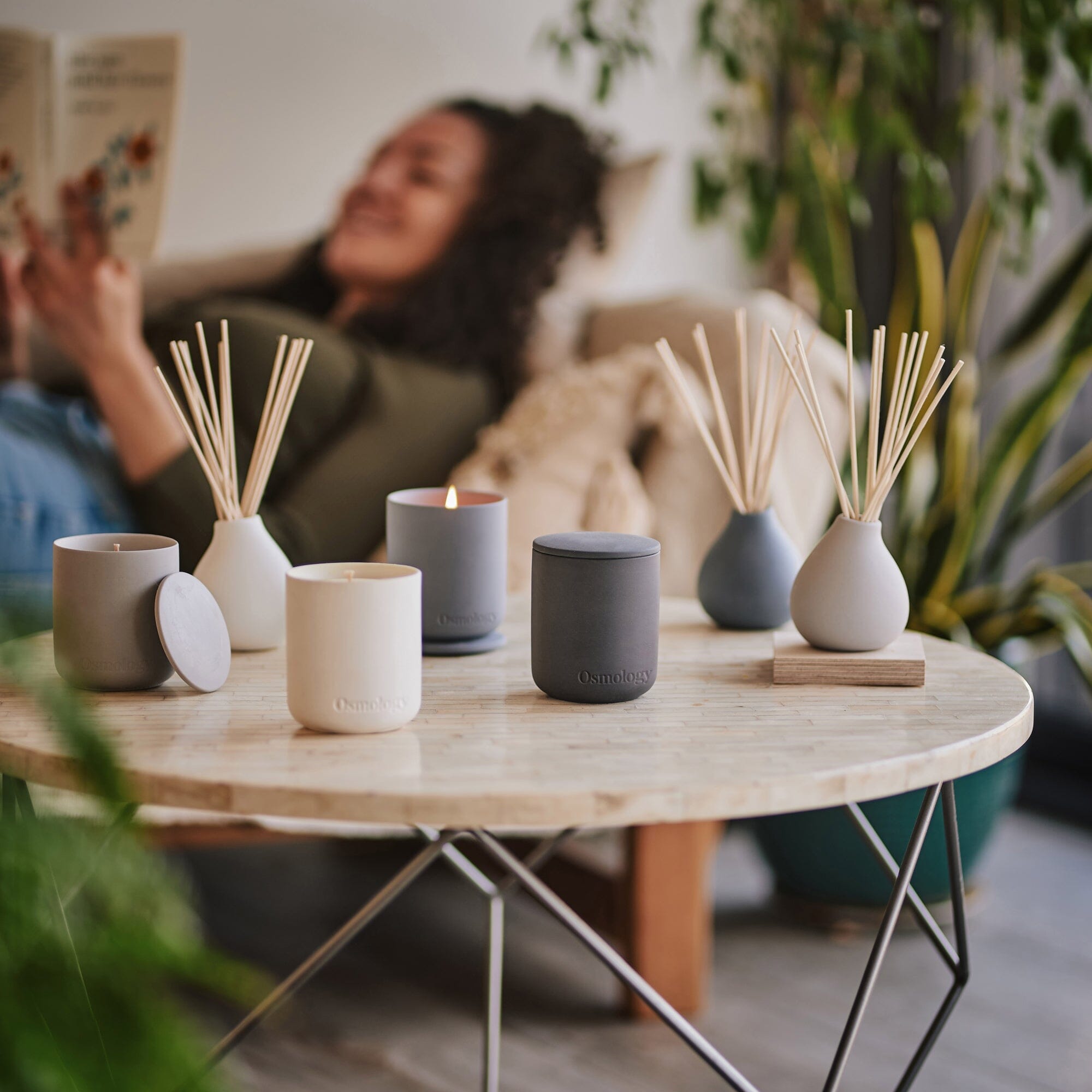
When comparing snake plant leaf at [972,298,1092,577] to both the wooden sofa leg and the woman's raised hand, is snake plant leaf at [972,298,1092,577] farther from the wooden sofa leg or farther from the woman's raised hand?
the woman's raised hand

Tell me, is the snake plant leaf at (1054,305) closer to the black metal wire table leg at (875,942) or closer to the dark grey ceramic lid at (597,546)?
the black metal wire table leg at (875,942)

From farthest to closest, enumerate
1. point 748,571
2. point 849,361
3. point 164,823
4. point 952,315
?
point 952,315, point 164,823, point 748,571, point 849,361

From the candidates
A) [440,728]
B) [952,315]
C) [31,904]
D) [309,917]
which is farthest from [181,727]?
[952,315]

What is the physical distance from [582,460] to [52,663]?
2.50 ft

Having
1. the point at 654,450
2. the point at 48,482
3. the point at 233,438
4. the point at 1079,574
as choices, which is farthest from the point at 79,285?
the point at 1079,574

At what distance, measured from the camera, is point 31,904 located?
401 millimetres

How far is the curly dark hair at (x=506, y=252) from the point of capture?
1833 millimetres

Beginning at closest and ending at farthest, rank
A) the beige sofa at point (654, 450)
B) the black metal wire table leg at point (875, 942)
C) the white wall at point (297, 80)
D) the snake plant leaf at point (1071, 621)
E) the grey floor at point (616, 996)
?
the black metal wire table leg at point (875, 942) → the grey floor at point (616, 996) → the beige sofa at point (654, 450) → the snake plant leaf at point (1071, 621) → the white wall at point (297, 80)

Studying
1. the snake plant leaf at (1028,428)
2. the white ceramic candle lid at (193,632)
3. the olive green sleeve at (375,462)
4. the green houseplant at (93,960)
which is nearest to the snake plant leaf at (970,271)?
the snake plant leaf at (1028,428)

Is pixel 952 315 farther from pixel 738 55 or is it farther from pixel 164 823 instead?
pixel 164 823

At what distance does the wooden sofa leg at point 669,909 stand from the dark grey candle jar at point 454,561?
57 cm

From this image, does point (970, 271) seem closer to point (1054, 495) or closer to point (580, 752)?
point (1054, 495)

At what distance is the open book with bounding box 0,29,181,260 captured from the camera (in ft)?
5.61

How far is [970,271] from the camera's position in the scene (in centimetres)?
188
